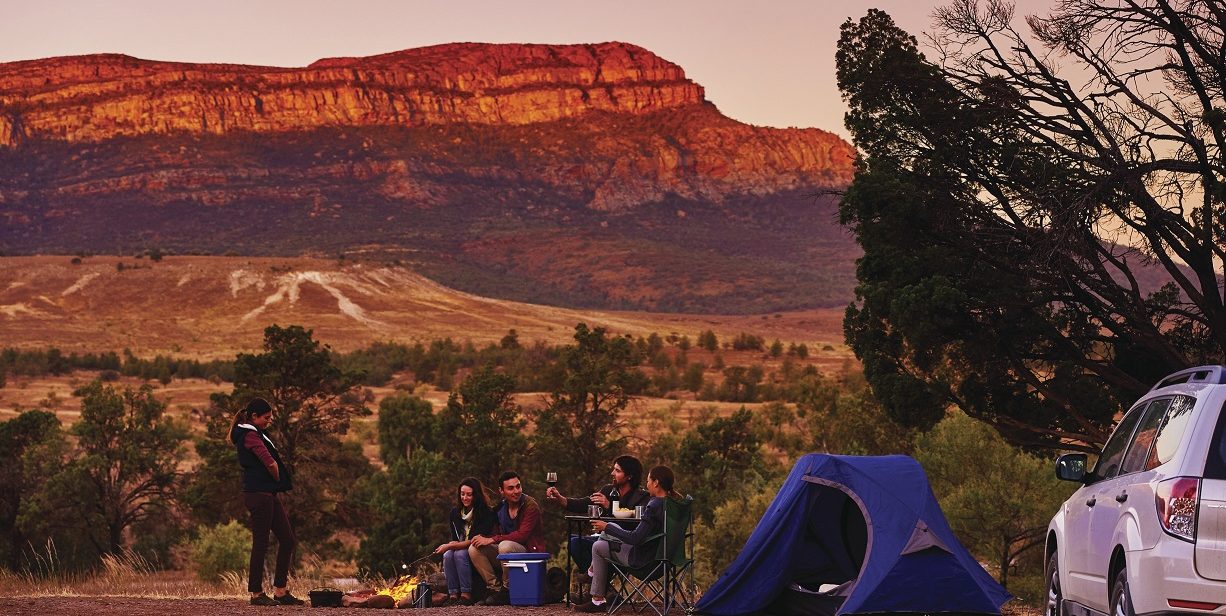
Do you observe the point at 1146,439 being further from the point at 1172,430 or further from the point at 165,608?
the point at 165,608

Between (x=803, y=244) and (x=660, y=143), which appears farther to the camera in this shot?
(x=660, y=143)

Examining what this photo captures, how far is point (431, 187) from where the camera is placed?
165 m

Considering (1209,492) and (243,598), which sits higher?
(1209,492)

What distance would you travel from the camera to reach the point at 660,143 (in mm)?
189125

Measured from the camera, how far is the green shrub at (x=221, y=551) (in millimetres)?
27688

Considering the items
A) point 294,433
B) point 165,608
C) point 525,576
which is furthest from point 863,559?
point 294,433

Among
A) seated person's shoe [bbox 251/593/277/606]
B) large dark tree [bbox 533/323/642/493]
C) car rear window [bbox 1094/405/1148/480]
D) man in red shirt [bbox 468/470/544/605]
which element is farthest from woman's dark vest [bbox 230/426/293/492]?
large dark tree [bbox 533/323/642/493]

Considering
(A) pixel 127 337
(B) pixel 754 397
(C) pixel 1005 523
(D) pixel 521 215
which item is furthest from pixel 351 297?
(C) pixel 1005 523

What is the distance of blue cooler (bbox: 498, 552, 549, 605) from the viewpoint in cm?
1308

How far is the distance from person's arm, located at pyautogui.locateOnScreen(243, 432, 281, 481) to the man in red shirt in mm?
1844

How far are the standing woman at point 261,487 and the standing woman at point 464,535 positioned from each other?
53.2 inches

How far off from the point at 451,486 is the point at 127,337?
63345 millimetres

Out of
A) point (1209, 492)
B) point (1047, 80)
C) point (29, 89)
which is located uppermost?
point (29, 89)

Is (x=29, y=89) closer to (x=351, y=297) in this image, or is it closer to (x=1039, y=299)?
(x=351, y=297)
